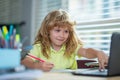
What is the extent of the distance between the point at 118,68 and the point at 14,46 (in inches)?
18.3

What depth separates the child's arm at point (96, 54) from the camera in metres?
Answer: 1.04

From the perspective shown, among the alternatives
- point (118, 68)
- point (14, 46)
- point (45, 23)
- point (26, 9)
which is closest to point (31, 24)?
point (26, 9)

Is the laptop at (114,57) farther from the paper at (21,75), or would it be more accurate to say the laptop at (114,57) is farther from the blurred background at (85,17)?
the blurred background at (85,17)

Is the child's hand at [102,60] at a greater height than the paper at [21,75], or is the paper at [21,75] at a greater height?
the paper at [21,75]

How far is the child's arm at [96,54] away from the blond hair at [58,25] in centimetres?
7

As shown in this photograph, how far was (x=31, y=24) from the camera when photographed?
327 cm

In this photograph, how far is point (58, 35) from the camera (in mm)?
1435

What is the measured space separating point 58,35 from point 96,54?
1.10 ft

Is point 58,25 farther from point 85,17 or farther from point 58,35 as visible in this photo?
point 85,17

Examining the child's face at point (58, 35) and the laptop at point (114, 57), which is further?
the child's face at point (58, 35)

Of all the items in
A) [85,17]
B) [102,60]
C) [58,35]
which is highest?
[85,17]

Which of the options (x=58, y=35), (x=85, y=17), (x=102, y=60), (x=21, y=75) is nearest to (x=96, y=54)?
(x=102, y=60)

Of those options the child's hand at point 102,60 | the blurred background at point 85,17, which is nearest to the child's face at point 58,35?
the child's hand at point 102,60

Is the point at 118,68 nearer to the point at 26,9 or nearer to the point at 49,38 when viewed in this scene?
the point at 49,38
